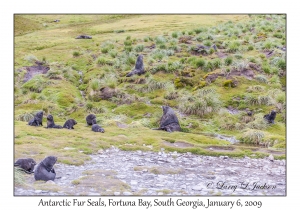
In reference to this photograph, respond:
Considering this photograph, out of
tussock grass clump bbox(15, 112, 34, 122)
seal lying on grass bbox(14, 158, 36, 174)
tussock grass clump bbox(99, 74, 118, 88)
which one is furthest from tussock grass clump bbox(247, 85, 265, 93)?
seal lying on grass bbox(14, 158, 36, 174)

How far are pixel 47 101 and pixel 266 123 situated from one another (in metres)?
15.2

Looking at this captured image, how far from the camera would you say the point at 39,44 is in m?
46.9

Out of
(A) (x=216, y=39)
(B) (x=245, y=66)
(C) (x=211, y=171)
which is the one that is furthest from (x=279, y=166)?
(A) (x=216, y=39)

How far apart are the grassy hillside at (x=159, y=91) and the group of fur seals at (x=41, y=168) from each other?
5.39ft

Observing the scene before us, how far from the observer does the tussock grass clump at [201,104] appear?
24438 mm

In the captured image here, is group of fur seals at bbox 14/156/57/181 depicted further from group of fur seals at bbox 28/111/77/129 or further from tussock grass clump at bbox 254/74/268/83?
tussock grass clump at bbox 254/74/268/83

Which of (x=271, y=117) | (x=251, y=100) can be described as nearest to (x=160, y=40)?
(x=251, y=100)

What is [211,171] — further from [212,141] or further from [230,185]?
[212,141]

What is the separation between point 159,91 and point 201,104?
16.4 feet

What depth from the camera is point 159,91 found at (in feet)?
94.1

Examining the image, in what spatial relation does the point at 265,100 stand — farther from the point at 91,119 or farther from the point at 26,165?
the point at 26,165

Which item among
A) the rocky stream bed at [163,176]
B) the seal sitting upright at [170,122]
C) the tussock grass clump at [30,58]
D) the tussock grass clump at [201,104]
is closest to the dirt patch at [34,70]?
the tussock grass clump at [30,58]

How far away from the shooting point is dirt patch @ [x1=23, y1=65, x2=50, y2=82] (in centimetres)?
3330

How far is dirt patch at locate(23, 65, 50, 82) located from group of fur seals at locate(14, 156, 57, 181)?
21.0 meters
